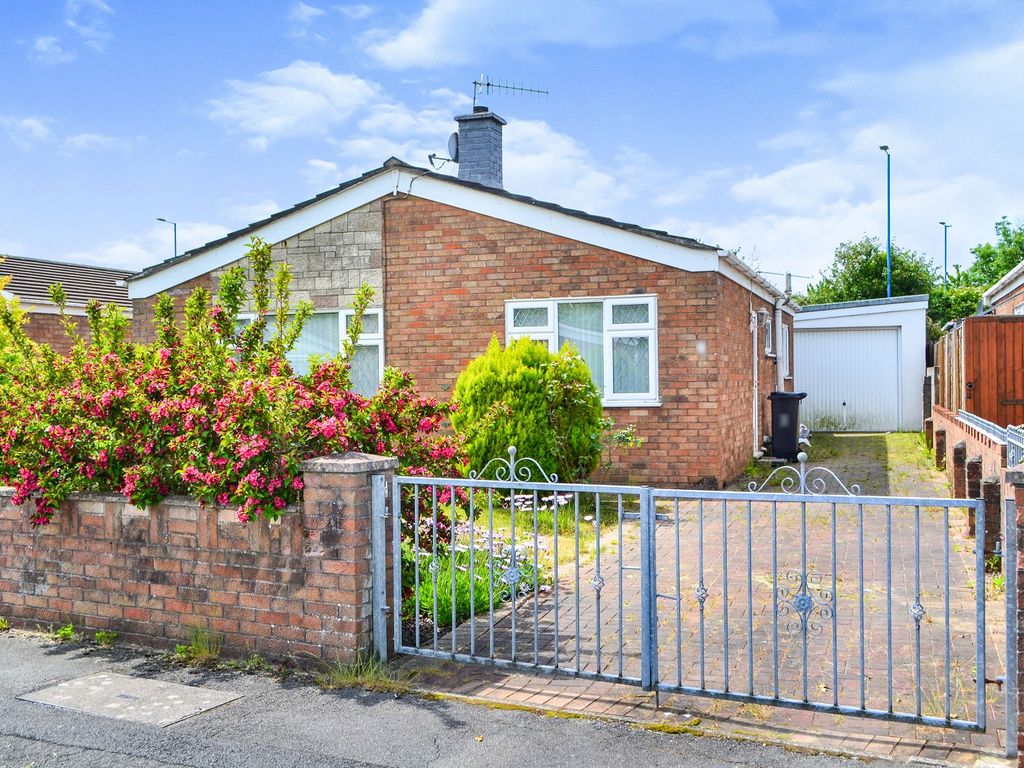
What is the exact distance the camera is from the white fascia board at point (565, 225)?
1297cm

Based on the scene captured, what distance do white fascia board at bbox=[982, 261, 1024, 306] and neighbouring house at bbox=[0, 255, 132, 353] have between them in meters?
16.8

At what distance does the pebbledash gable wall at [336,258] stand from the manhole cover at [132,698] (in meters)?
9.24

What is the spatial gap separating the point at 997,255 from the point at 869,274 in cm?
1971

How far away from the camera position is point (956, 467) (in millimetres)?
10719

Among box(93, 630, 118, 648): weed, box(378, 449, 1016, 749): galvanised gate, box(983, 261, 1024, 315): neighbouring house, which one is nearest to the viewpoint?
box(378, 449, 1016, 749): galvanised gate

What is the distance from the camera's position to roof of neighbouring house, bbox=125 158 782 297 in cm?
1295

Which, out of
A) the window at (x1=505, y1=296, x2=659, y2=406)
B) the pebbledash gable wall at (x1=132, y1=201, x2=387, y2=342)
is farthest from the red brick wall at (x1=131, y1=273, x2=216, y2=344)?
the window at (x1=505, y1=296, x2=659, y2=406)

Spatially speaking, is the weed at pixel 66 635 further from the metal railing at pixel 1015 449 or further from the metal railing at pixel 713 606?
the metal railing at pixel 1015 449

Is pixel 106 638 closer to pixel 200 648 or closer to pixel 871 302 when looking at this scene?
pixel 200 648

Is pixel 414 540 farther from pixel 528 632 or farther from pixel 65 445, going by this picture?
pixel 65 445

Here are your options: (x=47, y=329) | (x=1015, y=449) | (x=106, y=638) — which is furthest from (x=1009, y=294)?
(x=47, y=329)

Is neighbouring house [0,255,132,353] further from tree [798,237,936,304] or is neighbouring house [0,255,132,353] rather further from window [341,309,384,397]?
tree [798,237,936,304]

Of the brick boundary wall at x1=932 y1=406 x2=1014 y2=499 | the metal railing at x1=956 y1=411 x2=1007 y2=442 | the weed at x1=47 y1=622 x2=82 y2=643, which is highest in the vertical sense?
the metal railing at x1=956 y1=411 x2=1007 y2=442

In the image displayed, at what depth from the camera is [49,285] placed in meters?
19.8
